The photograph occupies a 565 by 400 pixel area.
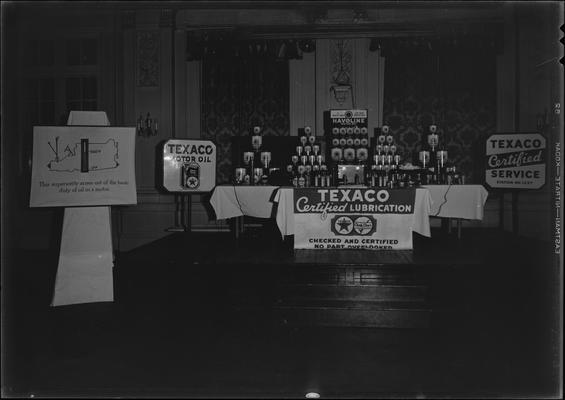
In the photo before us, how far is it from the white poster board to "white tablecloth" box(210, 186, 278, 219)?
1746 millimetres

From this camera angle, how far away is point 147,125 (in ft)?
23.6

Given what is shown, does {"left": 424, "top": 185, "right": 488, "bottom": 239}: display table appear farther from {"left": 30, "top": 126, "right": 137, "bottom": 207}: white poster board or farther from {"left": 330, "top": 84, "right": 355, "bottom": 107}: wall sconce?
{"left": 30, "top": 126, "right": 137, "bottom": 207}: white poster board

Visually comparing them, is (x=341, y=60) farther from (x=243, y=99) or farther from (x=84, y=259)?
(x=84, y=259)

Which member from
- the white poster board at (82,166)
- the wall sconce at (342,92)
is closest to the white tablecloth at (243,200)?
the white poster board at (82,166)

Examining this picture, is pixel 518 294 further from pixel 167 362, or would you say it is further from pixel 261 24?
pixel 261 24

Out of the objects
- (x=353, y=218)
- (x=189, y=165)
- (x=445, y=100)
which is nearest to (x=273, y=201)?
(x=189, y=165)

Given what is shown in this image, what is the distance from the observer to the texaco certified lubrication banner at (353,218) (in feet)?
14.7

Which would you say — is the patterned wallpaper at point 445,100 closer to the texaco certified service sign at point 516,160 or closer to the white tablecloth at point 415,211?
the texaco certified service sign at point 516,160

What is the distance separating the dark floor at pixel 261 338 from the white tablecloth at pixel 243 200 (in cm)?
76

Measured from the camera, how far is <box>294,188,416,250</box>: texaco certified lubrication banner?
14.7 feet

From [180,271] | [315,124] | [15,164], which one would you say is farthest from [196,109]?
[180,271]

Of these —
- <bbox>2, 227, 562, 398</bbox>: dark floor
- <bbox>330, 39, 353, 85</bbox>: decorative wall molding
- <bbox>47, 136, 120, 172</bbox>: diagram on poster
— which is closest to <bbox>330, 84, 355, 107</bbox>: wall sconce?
<bbox>330, 39, 353, 85</bbox>: decorative wall molding

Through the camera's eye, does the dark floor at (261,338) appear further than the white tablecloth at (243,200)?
No

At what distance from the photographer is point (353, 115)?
280 inches
